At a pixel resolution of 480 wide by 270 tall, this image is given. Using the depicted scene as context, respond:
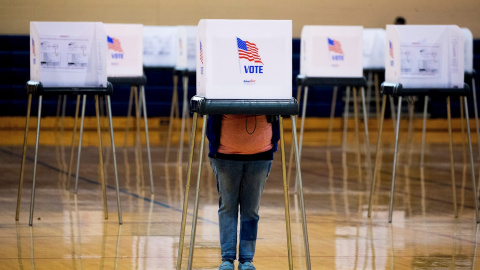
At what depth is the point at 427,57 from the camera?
7.24 metres

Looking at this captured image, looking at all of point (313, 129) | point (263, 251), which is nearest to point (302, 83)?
point (263, 251)

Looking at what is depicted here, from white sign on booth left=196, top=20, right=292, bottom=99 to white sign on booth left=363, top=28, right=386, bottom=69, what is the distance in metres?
7.59

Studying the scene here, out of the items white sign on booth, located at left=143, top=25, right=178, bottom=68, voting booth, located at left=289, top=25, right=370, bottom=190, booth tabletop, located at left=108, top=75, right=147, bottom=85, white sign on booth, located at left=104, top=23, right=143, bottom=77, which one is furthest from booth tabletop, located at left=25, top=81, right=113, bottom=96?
white sign on booth, located at left=143, top=25, right=178, bottom=68

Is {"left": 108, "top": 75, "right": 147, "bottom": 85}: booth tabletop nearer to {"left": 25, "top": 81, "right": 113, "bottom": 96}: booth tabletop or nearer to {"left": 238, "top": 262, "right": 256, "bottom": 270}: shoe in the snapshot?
{"left": 25, "top": 81, "right": 113, "bottom": 96}: booth tabletop

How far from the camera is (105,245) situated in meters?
6.11

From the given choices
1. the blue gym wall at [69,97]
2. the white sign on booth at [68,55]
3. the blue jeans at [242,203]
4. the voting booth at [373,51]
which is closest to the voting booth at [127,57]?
the white sign on booth at [68,55]

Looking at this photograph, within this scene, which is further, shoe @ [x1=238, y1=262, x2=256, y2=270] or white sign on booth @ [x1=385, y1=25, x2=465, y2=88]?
white sign on booth @ [x1=385, y1=25, x2=465, y2=88]

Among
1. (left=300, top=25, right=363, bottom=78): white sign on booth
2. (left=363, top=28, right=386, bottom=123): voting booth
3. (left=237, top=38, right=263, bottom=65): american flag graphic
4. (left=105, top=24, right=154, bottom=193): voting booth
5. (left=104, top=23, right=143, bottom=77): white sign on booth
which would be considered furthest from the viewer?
(left=363, top=28, right=386, bottom=123): voting booth

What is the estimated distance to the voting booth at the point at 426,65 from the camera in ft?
23.5

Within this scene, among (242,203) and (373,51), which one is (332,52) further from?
(242,203)

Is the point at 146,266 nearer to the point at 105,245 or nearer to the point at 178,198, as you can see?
the point at 105,245

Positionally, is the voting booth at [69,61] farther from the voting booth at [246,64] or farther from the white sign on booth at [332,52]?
the white sign on booth at [332,52]

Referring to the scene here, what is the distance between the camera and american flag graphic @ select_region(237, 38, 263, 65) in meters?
4.71

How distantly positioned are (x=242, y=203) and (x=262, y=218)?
2231 millimetres
